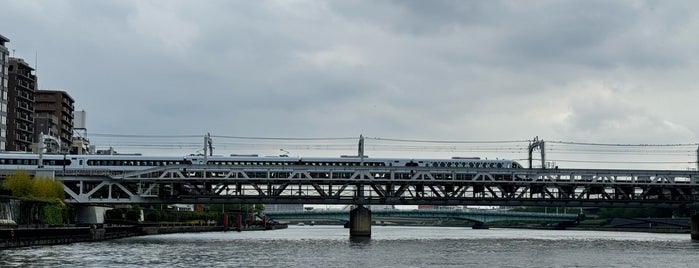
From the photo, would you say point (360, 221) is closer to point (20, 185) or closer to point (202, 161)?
point (202, 161)

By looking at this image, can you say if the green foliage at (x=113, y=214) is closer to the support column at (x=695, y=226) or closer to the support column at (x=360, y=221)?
the support column at (x=360, y=221)

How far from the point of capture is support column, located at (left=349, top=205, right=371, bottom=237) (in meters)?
123

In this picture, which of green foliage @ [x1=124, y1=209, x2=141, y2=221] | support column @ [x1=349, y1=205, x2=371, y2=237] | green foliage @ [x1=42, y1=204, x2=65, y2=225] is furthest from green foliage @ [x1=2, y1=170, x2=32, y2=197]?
support column @ [x1=349, y1=205, x2=371, y2=237]

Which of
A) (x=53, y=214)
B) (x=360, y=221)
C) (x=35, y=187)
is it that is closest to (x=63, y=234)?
(x=53, y=214)

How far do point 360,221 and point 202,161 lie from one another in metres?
41.6

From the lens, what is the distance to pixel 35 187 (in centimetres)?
10969

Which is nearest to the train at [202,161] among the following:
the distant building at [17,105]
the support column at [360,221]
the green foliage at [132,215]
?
the green foliage at [132,215]

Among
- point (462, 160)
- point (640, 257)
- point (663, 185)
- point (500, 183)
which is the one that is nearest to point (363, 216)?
point (500, 183)

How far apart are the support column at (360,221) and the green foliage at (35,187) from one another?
39.8m

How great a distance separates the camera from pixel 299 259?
71.7m

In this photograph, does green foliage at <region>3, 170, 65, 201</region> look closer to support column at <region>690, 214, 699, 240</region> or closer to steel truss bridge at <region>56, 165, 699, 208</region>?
steel truss bridge at <region>56, 165, 699, 208</region>

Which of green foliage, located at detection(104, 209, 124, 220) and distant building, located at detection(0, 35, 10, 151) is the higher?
distant building, located at detection(0, 35, 10, 151)

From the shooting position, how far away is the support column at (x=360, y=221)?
12314 cm

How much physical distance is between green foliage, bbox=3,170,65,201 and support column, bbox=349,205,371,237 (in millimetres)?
39761
